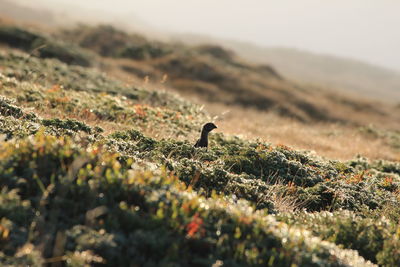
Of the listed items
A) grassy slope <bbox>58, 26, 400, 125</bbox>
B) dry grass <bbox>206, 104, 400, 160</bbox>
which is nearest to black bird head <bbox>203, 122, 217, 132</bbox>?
dry grass <bbox>206, 104, 400, 160</bbox>

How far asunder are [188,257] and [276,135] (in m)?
14.3

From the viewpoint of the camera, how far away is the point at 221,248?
5.09 m

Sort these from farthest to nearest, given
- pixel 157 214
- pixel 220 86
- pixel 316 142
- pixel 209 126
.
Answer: pixel 220 86 < pixel 316 142 < pixel 209 126 < pixel 157 214

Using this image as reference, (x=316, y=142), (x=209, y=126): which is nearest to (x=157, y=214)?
(x=209, y=126)

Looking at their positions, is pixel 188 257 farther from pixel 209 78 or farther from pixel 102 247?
pixel 209 78

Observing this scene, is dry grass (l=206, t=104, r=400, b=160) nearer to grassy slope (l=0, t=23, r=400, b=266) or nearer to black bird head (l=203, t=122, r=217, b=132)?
black bird head (l=203, t=122, r=217, b=132)

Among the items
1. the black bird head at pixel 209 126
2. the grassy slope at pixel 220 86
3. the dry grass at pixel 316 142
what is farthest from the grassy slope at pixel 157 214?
the grassy slope at pixel 220 86

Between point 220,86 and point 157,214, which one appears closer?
point 157,214

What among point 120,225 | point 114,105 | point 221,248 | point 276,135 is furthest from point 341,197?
point 276,135

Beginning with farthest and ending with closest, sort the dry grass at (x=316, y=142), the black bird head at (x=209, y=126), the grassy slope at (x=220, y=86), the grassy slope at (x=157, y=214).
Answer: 1. the grassy slope at (x=220, y=86)
2. the dry grass at (x=316, y=142)
3. the black bird head at (x=209, y=126)
4. the grassy slope at (x=157, y=214)

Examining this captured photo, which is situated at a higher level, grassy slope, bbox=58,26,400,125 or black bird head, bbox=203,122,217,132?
black bird head, bbox=203,122,217,132

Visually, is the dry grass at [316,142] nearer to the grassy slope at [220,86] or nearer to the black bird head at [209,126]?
the black bird head at [209,126]

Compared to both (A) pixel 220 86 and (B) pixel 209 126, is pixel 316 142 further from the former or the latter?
(A) pixel 220 86

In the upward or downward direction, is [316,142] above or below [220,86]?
above
